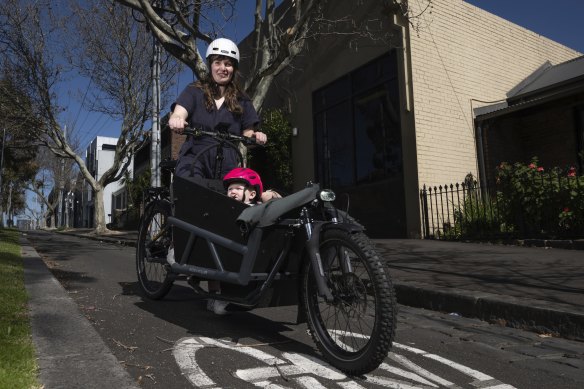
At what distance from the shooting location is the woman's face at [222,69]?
402cm

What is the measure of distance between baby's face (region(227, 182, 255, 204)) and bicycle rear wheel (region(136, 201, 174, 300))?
0.92 metres

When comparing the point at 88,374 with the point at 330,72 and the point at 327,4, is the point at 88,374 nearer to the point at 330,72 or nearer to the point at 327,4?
the point at 330,72

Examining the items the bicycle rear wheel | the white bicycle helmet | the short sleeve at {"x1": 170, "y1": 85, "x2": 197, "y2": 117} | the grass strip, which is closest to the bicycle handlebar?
the short sleeve at {"x1": 170, "y1": 85, "x2": 197, "y2": 117}

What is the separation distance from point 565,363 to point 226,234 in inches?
89.8

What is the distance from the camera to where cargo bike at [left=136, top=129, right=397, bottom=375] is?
2.50 m

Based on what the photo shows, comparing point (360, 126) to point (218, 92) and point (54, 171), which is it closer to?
point (218, 92)

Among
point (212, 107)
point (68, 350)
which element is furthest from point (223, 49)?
point (68, 350)

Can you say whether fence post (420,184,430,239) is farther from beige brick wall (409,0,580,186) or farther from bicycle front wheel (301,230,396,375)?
bicycle front wheel (301,230,396,375)

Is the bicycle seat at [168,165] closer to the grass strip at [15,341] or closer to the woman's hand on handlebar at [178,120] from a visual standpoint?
the woman's hand on handlebar at [178,120]

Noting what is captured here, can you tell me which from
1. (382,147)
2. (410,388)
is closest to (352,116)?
(382,147)

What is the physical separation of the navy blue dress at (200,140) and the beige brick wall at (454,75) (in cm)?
722

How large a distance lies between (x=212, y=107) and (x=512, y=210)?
690 cm

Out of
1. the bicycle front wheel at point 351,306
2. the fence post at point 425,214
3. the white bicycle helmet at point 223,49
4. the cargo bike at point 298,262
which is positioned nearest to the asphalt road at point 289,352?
the bicycle front wheel at point 351,306

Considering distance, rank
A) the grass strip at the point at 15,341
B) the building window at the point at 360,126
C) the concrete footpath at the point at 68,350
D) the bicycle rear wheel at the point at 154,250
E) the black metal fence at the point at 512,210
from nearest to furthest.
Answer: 1. the grass strip at the point at 15,341
2. the concrete footpath at the point at 68,350
3. the bicycle rear wheel at the point at 154,250
4. the black metal fence at the point at 512,210
5. the building window at the point at 360,126
